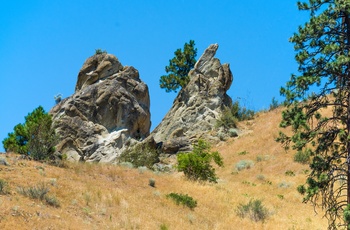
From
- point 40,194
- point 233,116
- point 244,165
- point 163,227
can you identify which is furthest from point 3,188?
point 233,116

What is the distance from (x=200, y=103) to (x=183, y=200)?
112 feet

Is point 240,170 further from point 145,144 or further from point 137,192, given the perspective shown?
point 137,192

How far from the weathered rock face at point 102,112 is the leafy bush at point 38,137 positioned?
14.0m

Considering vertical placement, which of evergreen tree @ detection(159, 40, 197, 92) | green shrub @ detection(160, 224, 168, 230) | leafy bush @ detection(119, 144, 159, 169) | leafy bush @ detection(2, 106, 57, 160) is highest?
A: evergreen tree @ detection(159, 40, 197, 92)

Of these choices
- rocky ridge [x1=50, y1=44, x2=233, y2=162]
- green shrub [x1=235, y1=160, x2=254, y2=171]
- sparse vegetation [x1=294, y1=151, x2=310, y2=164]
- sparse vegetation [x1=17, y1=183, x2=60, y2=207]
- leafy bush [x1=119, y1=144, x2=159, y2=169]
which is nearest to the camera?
sparse vegetation [x1=17, y1=183, x2=60, y2=207]

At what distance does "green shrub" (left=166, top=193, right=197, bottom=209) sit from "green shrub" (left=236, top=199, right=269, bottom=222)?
2.32m

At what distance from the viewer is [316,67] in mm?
16922

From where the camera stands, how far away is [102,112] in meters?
51.0

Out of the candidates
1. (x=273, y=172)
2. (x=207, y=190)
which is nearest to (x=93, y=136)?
(x=273, y=172)

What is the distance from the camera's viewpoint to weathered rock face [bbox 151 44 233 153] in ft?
180

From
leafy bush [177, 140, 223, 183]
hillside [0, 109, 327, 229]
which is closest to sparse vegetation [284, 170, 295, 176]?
hillside [0, 109, 327, 229]

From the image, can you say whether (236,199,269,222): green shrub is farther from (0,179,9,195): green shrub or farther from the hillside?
(0,179,9,195): green shrub

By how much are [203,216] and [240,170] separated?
19352 millimetres

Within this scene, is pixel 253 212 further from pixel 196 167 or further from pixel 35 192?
pixel 35 192
